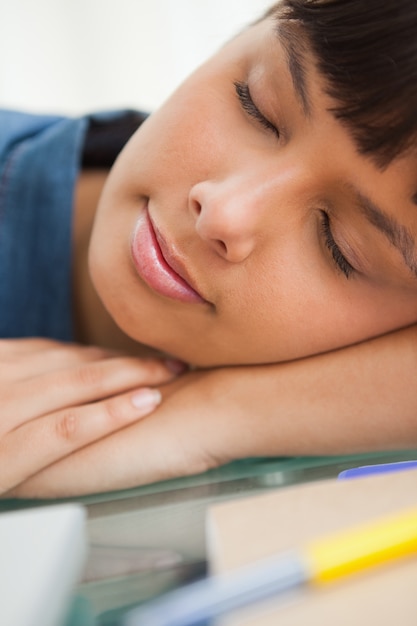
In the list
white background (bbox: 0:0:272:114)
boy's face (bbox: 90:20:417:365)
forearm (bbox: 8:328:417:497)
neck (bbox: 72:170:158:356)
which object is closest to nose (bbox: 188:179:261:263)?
boy's face (bbox: 90:20:417:365)

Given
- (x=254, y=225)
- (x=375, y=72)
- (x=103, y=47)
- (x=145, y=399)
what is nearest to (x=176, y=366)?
(x=145, y=399)

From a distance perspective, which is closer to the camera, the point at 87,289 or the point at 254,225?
the point at 254,225

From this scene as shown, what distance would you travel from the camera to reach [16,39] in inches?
42.6

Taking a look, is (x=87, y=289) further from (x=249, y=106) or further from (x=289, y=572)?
(x=289, y=572)

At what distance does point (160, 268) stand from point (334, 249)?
12 centimetres

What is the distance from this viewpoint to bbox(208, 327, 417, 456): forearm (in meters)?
0.48

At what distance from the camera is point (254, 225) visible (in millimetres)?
421

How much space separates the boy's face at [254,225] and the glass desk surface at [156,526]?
95 millimetres

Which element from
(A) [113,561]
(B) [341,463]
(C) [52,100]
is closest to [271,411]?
(B) [341,463]

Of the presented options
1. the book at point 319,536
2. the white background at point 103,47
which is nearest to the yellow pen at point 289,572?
the book at point 319,536

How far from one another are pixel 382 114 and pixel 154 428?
261 mm

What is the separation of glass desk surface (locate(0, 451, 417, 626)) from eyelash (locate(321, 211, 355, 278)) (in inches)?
5.1

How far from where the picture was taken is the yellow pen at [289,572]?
0.21m

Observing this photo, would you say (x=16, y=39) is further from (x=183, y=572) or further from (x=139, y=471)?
(x=183, y=572)
